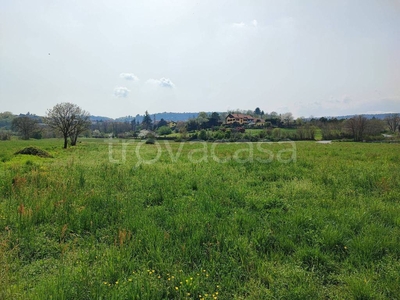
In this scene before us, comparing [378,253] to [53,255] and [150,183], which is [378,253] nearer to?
[53,255]

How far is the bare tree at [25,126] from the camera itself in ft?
227

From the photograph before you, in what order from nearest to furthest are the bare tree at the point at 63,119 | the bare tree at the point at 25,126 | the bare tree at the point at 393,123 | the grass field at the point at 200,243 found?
the grass field at the point at 200,243
the bare tree at the point at 63,119
the bare tree at the point at 25,126
the bare tree at the point at 393,123

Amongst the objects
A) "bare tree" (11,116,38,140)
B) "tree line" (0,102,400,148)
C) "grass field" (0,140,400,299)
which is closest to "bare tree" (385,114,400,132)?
"tree line" (0,102,400,148)

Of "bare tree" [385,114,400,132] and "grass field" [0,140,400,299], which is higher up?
"bare tree" [385,114,400,132]

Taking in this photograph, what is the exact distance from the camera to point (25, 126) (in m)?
69.6

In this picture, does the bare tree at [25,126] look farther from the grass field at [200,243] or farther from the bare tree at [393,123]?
the bare tree at [393,123]

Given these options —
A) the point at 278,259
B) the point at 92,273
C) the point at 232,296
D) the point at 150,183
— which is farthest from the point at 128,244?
the point at 150,183

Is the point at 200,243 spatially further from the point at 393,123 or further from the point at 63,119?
the point at 393,123

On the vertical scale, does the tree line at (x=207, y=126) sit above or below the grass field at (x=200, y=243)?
above

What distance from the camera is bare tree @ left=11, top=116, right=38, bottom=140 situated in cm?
6919

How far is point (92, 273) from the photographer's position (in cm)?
331

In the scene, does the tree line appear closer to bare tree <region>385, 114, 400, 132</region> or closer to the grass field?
bare tree <region>385, 114, 400, 132</region>

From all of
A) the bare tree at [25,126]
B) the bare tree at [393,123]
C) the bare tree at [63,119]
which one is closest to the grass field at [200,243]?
the bare tree at [63,119]

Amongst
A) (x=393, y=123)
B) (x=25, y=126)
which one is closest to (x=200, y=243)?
(x=25, y=126)
